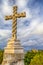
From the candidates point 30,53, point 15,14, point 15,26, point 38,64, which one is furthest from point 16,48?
point 30,53

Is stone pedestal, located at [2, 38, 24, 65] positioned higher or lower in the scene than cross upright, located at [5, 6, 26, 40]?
lower

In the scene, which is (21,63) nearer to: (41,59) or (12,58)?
(12,58)

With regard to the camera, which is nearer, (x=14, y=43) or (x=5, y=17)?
(x=14, y=43)

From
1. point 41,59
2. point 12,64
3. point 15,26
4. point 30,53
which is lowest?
point 30,53

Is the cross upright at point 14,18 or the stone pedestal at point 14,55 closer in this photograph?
the stone pedestal at point 14,55

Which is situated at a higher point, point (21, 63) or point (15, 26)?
point (15, 26)

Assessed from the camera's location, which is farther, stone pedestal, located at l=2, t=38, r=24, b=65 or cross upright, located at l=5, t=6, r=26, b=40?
cross upright, located at l=5, t=6, r=26, b=40

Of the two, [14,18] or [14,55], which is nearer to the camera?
[14,55]

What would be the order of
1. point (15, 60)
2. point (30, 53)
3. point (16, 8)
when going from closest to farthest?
1. point (15, 60)
2. point (16, 8)
3. point (30, 53)

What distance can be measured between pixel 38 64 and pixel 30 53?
418 inches

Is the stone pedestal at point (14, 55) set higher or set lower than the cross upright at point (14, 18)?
lower

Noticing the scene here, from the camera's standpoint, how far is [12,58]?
12688 millimetres

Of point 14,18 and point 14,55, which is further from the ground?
point 14,18

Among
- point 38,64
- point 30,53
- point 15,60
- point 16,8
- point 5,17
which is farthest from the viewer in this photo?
point 30,53
